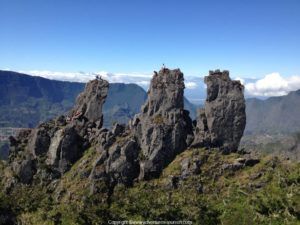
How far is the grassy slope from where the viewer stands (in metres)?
139

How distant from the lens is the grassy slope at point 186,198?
13888 centimetres

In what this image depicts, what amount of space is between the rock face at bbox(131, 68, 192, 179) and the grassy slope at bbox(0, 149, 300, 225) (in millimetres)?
4517

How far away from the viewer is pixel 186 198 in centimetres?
16400

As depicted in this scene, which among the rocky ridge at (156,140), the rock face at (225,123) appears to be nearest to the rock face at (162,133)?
the rocky ridge at (156,140)

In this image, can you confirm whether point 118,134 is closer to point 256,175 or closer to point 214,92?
point 214,92

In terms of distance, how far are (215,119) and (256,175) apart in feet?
104

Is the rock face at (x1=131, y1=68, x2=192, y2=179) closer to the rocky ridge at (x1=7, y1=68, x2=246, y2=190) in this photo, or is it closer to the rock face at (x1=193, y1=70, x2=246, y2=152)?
the rocky ridge at (x1=7, y1=68, x2=246, y2=190)

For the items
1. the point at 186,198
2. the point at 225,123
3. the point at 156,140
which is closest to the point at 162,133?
the point at 156,140

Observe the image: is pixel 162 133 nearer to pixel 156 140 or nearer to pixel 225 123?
pixel 156 140

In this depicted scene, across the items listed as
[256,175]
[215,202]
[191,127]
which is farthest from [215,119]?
[215,202]

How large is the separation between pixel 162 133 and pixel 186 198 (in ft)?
115

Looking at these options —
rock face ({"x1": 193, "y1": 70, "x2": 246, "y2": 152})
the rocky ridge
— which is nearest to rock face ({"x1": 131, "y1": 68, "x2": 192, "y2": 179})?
the rocky ridge

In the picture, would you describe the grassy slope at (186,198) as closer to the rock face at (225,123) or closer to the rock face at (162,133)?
the rock face at (162,133)

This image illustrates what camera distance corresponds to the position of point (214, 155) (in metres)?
186
